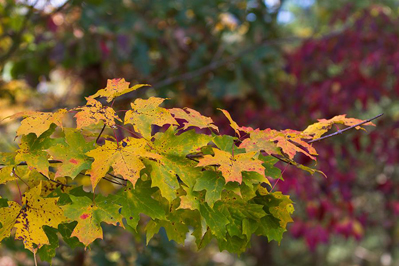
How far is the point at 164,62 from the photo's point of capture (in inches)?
166

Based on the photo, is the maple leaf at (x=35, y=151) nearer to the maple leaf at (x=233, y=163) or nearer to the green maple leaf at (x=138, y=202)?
the green maple leaf at (x=138, y=202)

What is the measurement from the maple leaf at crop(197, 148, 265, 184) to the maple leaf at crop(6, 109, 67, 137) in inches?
11.9

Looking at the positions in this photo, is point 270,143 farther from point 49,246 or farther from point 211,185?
point 49,246

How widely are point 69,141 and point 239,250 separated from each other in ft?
1.45

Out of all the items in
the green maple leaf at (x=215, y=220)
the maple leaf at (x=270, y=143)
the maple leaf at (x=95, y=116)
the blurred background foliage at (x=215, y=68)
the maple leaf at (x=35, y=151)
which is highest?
the maple leaf at (x=95, y=116)

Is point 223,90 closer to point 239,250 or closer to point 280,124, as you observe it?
point 280,124

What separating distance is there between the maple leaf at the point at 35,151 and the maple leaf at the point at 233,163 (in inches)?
12.3

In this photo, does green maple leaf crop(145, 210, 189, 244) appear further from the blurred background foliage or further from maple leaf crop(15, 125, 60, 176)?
the blurred background foliage

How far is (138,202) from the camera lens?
3.02ft

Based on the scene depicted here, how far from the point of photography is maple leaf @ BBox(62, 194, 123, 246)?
34.4 inches

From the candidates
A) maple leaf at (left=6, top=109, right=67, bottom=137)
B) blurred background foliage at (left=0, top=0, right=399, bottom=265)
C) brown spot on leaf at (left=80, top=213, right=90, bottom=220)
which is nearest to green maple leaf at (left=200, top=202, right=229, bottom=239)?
brown spot on leaf at (left=80, top=213, right=90, bottom=220)

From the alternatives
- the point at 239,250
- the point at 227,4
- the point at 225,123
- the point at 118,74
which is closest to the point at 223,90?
the point at 225,123

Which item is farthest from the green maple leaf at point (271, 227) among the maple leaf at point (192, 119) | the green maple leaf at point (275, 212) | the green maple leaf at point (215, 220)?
the maple leaf at point (192, 119)

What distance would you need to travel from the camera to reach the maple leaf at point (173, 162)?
2.86 feet
